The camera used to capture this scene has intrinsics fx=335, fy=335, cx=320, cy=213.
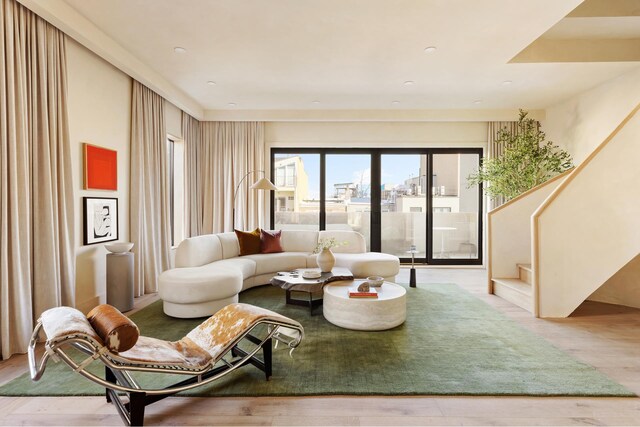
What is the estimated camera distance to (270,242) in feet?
16.3

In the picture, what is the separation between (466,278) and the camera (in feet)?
17.4

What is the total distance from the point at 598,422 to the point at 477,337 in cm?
113

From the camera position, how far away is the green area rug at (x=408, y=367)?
2055 mm

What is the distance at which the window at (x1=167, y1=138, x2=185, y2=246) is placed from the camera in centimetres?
570

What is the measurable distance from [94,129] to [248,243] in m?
2.32

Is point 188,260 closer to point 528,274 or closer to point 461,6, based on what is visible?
point 461,6

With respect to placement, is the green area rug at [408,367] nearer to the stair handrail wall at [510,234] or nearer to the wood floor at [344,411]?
the wood floor at [344,411]

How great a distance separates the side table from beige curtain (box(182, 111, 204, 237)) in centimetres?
221

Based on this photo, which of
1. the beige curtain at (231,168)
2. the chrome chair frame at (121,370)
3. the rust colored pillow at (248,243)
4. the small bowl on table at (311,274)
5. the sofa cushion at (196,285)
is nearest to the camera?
Result: the chrome chair frame at (121,370)

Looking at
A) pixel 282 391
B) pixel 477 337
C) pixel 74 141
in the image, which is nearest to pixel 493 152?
pixel 477 337

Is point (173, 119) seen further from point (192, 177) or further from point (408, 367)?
point (408, 367)

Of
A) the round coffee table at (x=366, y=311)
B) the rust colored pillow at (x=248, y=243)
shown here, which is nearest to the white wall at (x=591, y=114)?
the round coffee table at (x=366, y=311)

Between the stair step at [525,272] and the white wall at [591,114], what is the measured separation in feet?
6.63

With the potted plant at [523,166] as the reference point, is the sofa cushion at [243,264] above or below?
below
